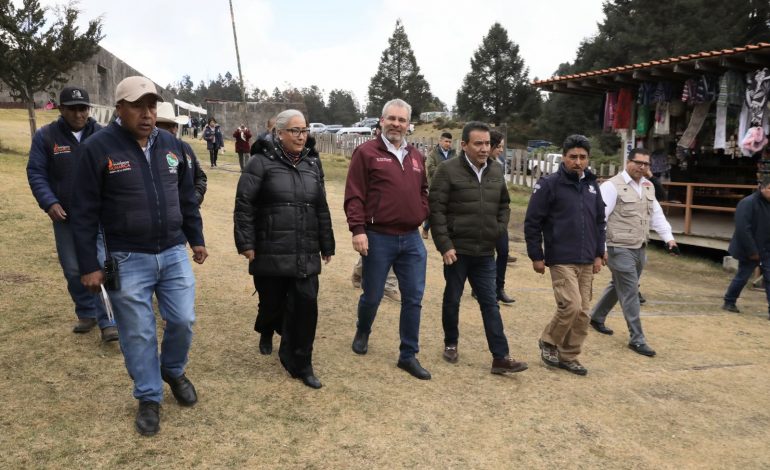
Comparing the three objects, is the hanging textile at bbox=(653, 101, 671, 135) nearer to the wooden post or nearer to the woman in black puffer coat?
the wooden post

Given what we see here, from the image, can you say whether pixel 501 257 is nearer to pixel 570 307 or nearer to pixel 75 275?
pixel 570 307

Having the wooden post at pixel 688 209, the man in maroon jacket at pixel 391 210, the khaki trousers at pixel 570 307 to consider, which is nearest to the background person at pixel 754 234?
the wooden post at pixel 688 209

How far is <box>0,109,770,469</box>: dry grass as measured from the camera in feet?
10.7

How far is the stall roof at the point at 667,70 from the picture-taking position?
9.66 meters

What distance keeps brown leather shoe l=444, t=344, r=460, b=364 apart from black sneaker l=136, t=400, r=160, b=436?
89.6 inches

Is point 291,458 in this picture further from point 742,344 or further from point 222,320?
point 742,344

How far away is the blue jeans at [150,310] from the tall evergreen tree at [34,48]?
13607 mm

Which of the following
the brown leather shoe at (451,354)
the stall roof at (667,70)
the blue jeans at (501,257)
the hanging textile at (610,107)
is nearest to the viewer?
the brown leather shoe at (451,354)

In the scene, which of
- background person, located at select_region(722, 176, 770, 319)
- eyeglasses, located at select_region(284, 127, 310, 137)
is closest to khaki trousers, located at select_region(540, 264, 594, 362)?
eyeglasses, located at select_region(284, 127, 310, 137)

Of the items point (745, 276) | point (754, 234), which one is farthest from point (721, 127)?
point (745, 276)

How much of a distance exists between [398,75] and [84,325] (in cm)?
6148

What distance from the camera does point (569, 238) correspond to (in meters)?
4.70

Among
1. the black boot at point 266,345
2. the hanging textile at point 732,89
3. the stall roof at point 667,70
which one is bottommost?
the black boot at point 266,345

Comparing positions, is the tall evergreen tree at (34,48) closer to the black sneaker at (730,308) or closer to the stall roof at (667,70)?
the stall roof at (667,70)
